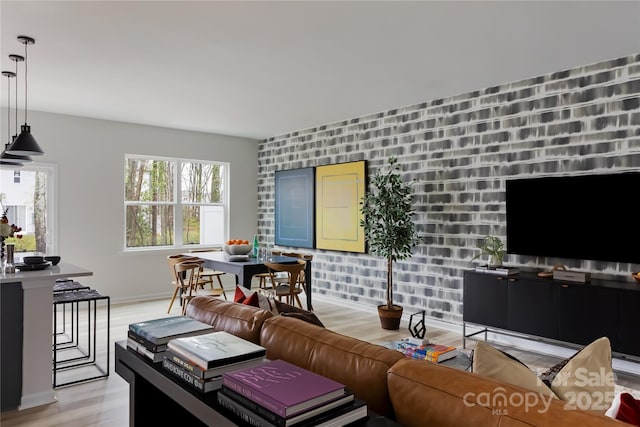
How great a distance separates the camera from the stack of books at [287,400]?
1.11 m

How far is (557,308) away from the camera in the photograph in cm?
373

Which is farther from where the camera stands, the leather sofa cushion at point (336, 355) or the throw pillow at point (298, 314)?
the throw pillow at point (298, 314)

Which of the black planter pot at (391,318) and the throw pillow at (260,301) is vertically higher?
the throw pillow at (260,301)

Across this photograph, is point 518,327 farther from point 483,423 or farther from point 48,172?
point 48,172

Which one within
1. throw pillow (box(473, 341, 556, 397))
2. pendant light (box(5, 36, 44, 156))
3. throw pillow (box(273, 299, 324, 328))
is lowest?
throw pillow (box(273, 299, 324, 328))

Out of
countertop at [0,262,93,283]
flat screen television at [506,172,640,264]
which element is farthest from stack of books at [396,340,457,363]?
countertop at [0,262,93,283]

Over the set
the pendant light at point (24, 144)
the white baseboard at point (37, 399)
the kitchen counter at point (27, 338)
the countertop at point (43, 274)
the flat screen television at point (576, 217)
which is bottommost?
the white baseboard at point (37, 399)

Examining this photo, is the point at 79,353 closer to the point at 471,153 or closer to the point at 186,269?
the point at 186,269

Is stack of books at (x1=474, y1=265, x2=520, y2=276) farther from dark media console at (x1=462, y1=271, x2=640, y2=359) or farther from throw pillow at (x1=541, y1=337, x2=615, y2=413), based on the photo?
throw pillow at (x1=541, y1=337, x2=615, y2=413)

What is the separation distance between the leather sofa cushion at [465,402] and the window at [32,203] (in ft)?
19.6

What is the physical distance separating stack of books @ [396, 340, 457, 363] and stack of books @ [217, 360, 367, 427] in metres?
1.43

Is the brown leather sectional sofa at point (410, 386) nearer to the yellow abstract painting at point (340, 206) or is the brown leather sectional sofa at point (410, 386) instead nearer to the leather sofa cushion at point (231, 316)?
the leather sofa cushion at point (231, 316)

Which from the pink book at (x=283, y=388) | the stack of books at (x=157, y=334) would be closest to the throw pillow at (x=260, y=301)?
the stack of books at (x=157, y=334)

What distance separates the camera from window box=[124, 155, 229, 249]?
6.77 m
